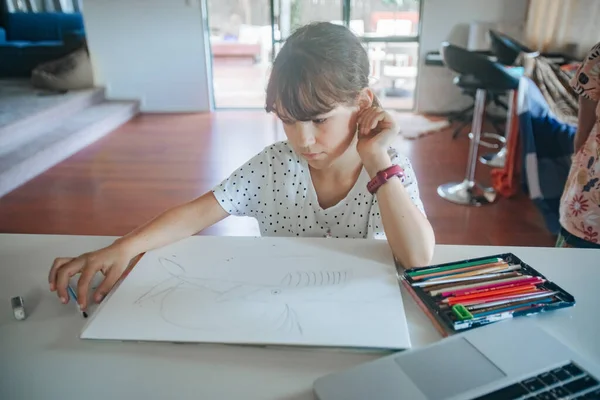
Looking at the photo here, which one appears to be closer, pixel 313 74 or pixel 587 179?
pixel 313 74

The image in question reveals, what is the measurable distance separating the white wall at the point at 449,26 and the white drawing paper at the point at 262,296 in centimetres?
413

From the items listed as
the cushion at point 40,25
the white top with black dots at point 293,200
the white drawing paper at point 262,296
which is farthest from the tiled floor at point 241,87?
the white drawing paper at point 262,296

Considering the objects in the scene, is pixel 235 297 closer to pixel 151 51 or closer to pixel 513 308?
pixel 513 308

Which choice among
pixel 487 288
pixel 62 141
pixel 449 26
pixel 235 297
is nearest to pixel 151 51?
pixel 62 141

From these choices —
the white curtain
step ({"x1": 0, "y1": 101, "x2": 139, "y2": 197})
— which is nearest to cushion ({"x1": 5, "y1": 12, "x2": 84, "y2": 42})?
step ({"x1": 0, "y1": 101, "x2": 139, "y2": 197})

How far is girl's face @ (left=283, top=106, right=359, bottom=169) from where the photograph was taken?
0.90 m

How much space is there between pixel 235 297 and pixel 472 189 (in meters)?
2.45

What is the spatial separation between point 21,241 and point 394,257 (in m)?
0.71

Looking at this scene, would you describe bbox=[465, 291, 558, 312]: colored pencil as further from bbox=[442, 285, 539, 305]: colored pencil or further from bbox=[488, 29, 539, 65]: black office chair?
bbox=[488, 29, 539, 65]: black office chair

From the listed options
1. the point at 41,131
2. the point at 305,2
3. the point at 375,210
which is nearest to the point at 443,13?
the point at 305,2

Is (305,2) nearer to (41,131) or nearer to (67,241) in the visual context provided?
(41,131)

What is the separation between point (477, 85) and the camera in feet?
9.63

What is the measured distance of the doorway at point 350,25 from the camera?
4695 mm

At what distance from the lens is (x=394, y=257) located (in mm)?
854
